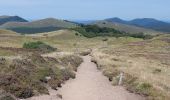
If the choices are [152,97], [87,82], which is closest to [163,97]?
[152,97]

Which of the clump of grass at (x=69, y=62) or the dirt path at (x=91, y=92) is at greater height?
the dirt path at (x=91, y=92)

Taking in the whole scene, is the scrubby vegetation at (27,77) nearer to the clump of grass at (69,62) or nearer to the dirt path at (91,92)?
the dirt path at (91,92)

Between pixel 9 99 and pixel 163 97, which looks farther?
pixel 163 97

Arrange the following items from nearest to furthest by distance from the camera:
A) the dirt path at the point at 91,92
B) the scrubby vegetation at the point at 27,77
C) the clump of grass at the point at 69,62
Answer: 1. the scrubby vegetation at the point at 27,77
2. the dirt path at the point at 91,92
3. the clump of grass at the point at 69,62

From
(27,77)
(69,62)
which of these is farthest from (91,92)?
(69,62)

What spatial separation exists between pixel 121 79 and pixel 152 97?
7030 mm

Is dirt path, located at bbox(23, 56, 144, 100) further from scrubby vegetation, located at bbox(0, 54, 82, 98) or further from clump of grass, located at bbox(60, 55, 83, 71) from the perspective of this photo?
clump of grass, located at bbox(60, 55, 83, 71)

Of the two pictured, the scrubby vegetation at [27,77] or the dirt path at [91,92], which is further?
the dirt path at [91,92]

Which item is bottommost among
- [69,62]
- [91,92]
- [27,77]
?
[69,62]

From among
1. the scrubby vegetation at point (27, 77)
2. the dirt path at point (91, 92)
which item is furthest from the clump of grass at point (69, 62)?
the dirt path at point (91, 92)

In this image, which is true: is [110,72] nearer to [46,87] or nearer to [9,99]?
[46,87]

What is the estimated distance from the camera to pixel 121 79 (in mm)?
32000

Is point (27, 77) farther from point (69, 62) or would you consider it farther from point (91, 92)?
point (69, 62)

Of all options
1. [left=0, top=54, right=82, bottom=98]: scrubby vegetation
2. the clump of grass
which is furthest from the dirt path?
the clump of grass
